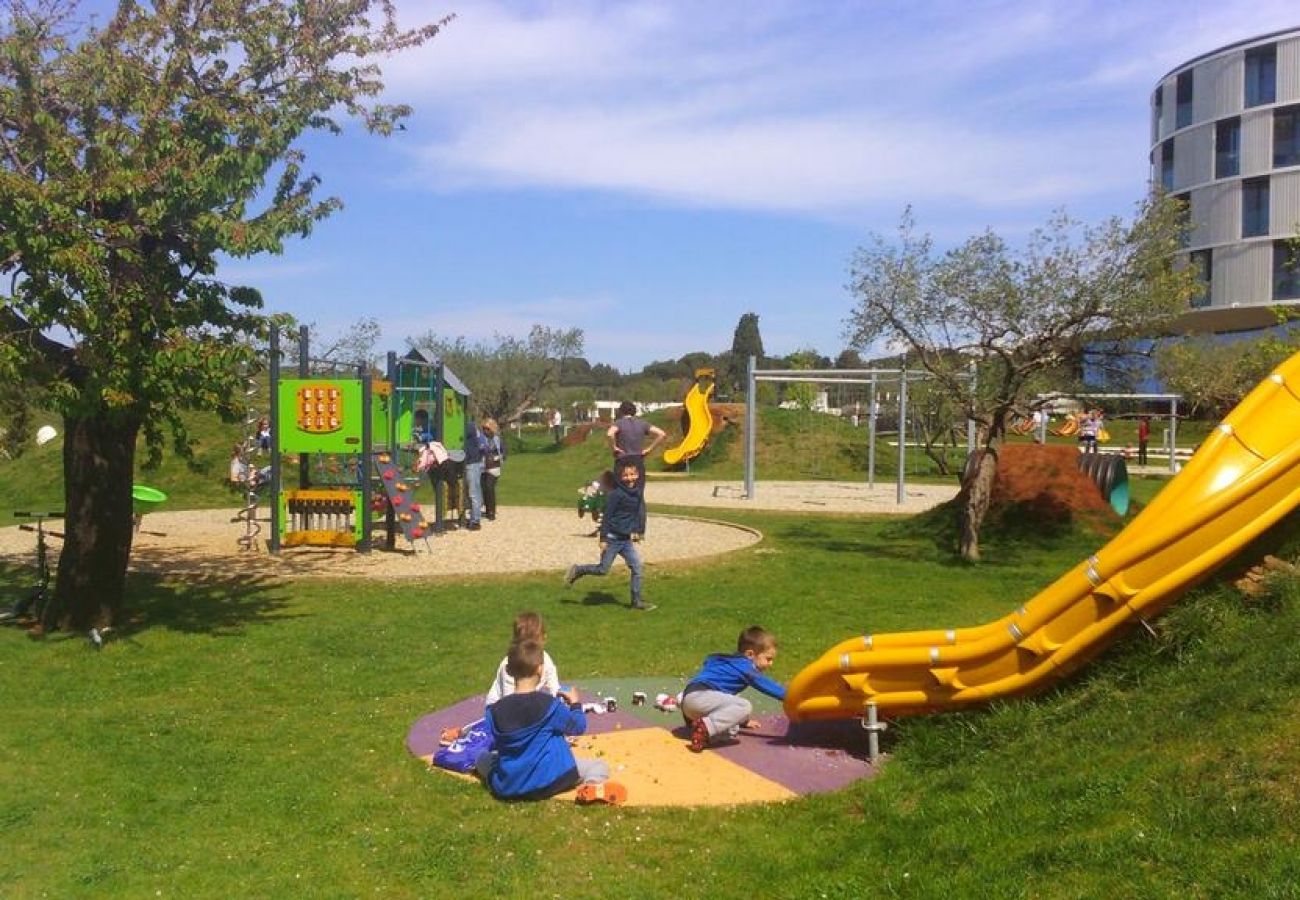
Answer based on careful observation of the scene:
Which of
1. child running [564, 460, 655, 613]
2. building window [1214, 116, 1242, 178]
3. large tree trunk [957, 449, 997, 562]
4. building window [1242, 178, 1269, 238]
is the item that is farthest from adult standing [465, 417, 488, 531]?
building window [1214, 116, 1242, 178]

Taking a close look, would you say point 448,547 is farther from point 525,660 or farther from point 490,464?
point 525,660

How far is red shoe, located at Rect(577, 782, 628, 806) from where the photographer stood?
6.12 m

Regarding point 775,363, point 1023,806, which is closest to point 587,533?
point 1023,806

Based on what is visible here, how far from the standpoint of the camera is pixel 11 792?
626cm

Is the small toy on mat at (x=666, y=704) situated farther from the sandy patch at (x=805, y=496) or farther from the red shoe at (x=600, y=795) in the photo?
the sandy patch at (x=805, y=496)

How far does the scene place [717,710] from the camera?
721cm

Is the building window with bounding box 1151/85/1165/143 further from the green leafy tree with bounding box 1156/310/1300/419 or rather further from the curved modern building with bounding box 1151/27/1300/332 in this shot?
the green leafy tree with bounding box 1156/310/1300/419

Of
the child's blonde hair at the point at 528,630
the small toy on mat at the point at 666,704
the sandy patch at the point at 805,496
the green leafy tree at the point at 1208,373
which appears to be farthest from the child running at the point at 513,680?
the sandy patch at the point at 805,496

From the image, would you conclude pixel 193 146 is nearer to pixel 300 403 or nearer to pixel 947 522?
pixel 300 403

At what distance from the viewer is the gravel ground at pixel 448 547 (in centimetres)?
1493

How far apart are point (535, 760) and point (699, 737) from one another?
130 centimetres

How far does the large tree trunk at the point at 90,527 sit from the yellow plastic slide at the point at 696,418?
26.9 metres

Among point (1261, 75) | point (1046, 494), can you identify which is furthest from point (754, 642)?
point (1261, 75)

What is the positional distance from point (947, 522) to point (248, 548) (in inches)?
419
